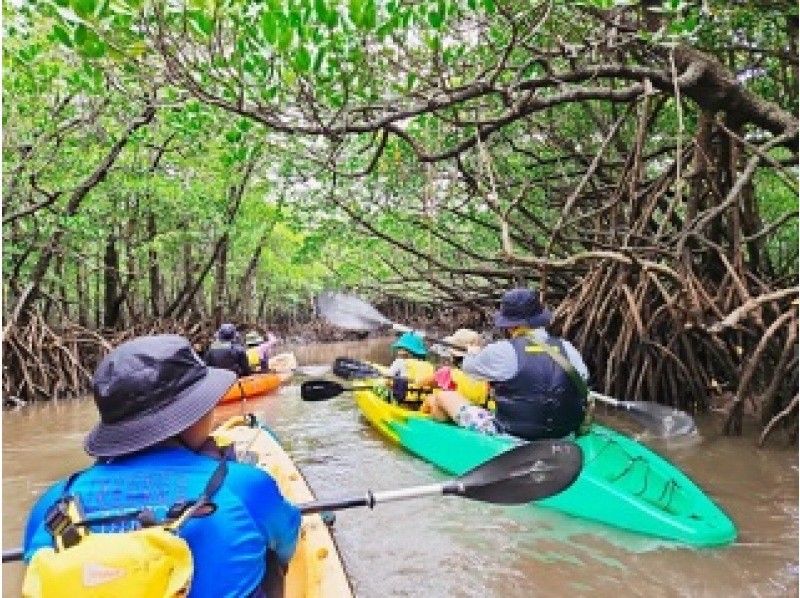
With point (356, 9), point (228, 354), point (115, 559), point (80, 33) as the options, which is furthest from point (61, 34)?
point (228, 354)

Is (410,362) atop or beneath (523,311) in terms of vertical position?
beneath

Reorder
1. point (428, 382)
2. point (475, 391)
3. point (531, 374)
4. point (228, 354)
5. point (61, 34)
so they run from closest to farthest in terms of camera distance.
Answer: point (61, 34), point (531, 374), point (475, 391), point (428, 382), point (228, 354)

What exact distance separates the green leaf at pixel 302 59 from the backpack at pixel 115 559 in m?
2.45

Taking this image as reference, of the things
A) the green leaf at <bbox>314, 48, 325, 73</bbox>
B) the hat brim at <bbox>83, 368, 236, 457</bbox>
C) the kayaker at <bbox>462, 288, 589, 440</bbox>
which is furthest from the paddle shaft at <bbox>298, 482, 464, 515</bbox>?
the green leaf at <bbox>314, 48, 325, 73</bbox>

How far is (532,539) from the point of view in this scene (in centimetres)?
337

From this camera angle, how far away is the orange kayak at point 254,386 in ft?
25.3

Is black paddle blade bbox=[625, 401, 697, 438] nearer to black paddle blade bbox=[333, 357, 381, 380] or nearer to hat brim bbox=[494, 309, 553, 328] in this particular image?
hat brim bbox=[494, 309, 553, 328]

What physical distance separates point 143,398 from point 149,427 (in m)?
0.06

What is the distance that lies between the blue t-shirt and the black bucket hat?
0.14 feet

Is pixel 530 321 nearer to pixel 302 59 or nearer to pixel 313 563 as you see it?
pixel 302 59

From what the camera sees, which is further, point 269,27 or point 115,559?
point 269,27

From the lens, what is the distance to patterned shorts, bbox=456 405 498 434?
445cm

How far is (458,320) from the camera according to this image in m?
14.7

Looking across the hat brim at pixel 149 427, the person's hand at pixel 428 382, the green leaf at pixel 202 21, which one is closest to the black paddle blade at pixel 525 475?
the hat brim at pixel 149 427
